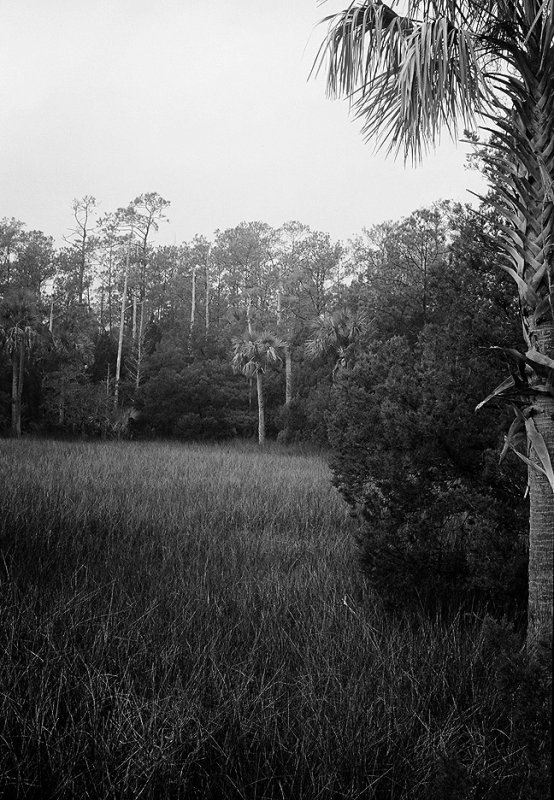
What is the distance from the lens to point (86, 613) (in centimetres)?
397

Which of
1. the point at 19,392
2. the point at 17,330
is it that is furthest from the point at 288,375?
the point at 17,330

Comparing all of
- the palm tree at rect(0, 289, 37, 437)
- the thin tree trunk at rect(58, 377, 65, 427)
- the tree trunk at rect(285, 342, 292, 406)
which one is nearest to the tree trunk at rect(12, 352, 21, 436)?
A: the palm tree at rect(0, 289, 37, 437)

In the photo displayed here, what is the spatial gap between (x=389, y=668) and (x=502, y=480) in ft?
5.91

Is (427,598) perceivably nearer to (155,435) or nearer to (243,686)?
(243,686)

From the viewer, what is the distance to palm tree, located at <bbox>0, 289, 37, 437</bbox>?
24.2 m

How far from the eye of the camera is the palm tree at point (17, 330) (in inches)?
953

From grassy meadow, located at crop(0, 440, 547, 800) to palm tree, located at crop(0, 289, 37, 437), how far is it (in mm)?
19355

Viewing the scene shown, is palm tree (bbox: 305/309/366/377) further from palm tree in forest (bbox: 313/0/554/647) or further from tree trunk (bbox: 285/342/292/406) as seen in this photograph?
palm tree in forest (bbox: 313/0/554/647)

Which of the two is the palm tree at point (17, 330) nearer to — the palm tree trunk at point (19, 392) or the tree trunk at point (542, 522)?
the palm tree trunk at point (19, 392)

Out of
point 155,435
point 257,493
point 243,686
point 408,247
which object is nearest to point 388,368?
point 243,686

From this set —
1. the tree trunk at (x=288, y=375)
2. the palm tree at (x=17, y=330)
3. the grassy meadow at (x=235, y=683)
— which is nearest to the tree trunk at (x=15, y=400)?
the palm tree at (x=17, y=330)

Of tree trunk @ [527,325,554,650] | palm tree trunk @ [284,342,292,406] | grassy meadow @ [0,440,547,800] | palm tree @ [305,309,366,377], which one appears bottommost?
grassy meadow @ [0,440,547,800]

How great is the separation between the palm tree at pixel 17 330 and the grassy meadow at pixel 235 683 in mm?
19355

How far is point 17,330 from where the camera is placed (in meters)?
24.3
